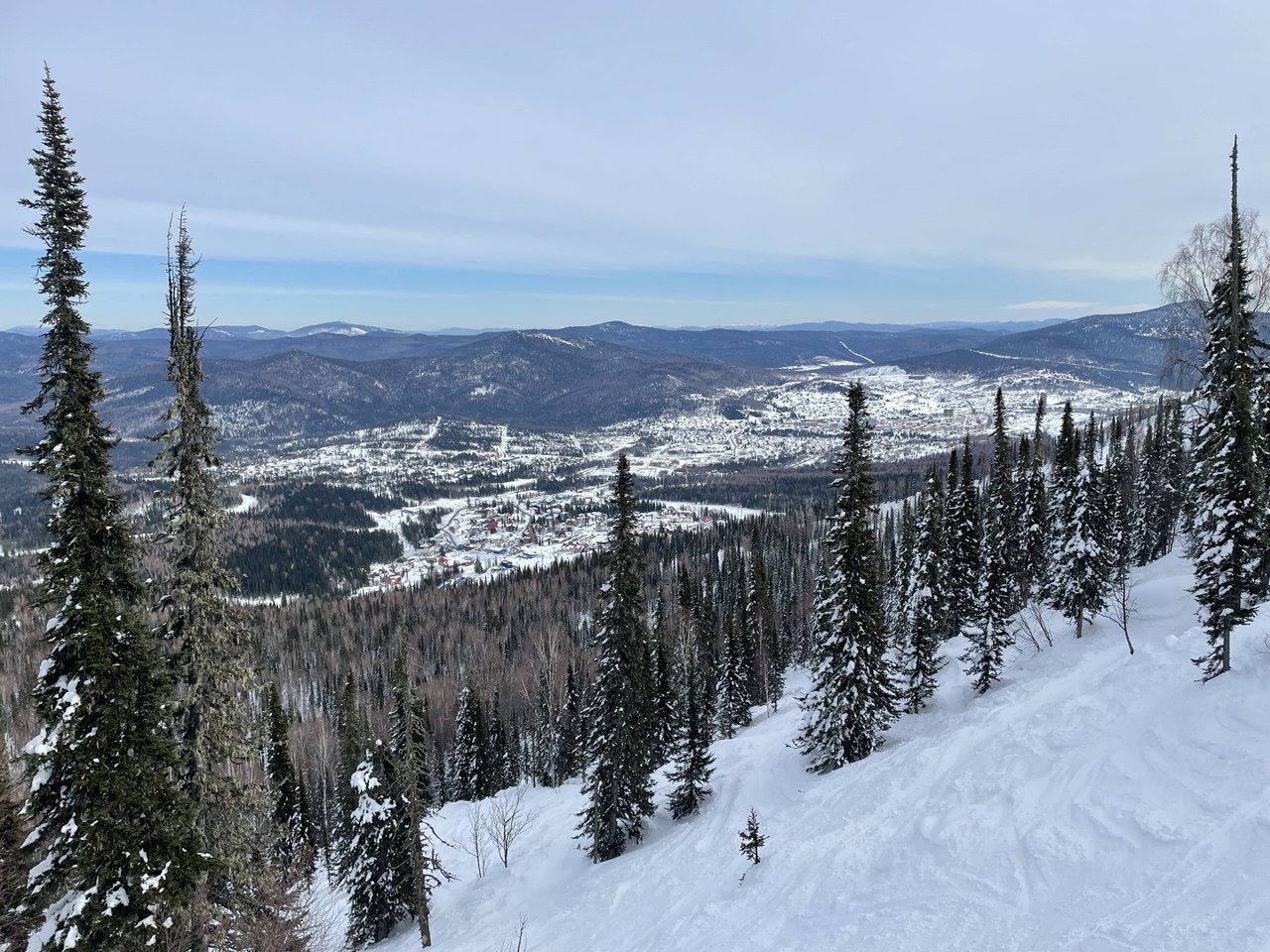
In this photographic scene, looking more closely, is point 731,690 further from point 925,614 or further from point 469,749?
point 925,614

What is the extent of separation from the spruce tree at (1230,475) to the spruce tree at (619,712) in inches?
830

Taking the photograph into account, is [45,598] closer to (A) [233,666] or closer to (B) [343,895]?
(A) [233,666]

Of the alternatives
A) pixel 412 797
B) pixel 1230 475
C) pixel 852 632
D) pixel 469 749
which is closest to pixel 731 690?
pixel 469 749

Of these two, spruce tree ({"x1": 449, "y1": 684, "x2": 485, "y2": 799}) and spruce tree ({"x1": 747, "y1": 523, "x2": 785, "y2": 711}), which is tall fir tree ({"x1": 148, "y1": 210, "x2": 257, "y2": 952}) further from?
spruce tree ({"x1": 747, "y1": 523, "x2": 785, "y2": 711})

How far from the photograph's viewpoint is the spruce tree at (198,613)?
43.5 ft

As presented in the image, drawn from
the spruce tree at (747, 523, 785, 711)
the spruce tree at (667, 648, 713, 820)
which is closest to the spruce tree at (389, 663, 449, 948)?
the spruce tree at (667, 648, 713, 820)

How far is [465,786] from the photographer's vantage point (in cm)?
6000

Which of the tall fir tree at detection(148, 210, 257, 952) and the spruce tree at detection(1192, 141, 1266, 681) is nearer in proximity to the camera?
the tall fir tree at detection(148, 210, 257, 952)

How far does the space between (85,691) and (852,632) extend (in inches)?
1071

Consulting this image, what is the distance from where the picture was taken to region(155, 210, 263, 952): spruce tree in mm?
13250

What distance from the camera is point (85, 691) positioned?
457 inches

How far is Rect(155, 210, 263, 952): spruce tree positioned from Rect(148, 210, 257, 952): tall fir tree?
0.02 metres

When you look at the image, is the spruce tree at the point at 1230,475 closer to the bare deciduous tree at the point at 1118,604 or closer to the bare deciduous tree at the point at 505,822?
the bare deciduous tree at the point at 1118,604

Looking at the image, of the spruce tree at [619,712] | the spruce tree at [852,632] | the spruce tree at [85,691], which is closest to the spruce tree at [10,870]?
the spruce tree at [85,691]
